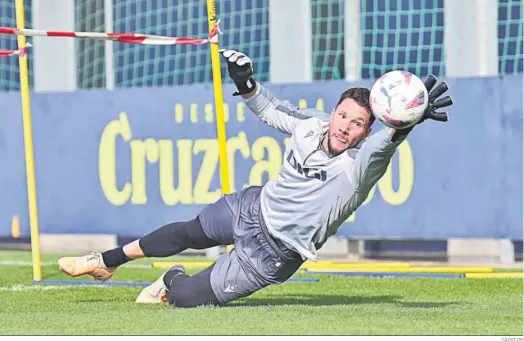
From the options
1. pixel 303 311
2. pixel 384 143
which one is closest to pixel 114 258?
pixel 303 311

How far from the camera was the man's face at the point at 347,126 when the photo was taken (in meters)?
7.35

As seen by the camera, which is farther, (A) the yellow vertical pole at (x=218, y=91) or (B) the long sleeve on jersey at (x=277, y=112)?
(A) the yellow vertical pole at (x=218, y=91)

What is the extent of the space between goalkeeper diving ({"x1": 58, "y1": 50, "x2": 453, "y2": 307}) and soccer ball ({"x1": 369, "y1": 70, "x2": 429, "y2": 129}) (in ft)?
0.71

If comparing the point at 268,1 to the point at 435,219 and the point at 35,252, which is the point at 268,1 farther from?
the point at 35,252

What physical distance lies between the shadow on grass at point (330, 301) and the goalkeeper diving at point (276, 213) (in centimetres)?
36

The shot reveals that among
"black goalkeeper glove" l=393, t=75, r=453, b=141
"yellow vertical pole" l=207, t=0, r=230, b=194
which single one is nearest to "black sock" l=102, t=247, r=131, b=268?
"black goalkeeper glove" l=393, t=75, r=453, b=141

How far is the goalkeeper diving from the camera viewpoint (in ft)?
24.3

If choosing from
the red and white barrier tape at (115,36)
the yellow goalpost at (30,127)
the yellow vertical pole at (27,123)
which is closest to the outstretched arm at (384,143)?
the red and white barrier tape at (115,36)

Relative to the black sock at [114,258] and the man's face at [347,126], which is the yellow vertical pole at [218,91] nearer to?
the black sock at [114,258]

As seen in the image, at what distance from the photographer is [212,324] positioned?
22.4 ft

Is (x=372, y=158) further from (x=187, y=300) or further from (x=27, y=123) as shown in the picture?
(x=27, y=123)

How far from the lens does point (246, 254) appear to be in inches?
306

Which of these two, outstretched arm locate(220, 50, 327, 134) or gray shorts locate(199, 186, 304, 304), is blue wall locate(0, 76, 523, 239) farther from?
gray shorts locate(199, 186, 304, 304)

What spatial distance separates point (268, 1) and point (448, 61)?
244 centimetres
